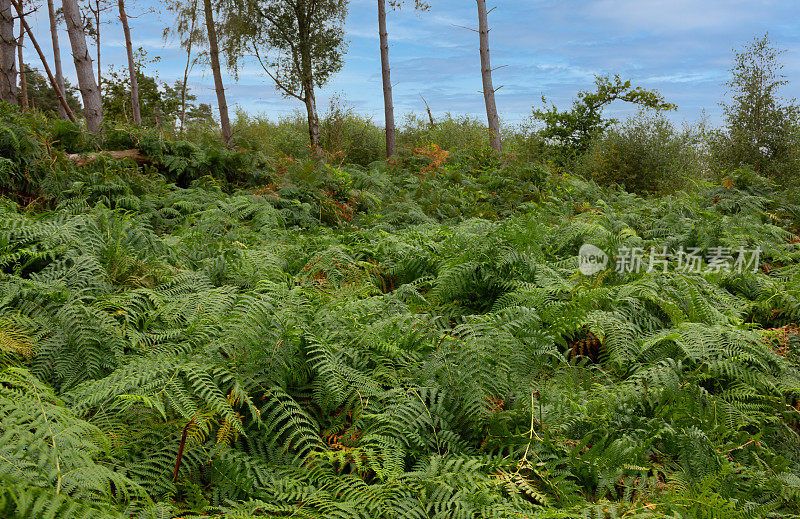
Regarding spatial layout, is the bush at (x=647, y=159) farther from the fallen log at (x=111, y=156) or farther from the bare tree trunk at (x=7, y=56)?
the bare tree trunk at (x=7, y=56)

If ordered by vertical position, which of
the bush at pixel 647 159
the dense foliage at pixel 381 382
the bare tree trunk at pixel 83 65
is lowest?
the dense foliage at pixel 381 382

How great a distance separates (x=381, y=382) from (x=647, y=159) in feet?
38.2

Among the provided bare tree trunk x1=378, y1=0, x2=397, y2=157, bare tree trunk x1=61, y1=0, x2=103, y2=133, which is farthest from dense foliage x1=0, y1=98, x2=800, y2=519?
bare tree trunk x1=378, y1=0, x2=397, y2=157

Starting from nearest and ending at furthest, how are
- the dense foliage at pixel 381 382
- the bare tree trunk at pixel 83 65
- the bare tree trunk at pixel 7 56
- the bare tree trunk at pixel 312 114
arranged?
1. the dense foliage at pixel 381 382
2. the bare tree trunk at pixel 83 65
3. the bare tree trunk at pixel 7 56
4. the bare tree trunk at pixel 312 114

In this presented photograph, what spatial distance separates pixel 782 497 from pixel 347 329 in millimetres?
2248

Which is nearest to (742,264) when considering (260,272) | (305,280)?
(305,280)

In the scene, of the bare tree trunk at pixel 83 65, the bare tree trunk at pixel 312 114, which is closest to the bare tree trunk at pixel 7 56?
the bare tree trunk at pixel 83 65

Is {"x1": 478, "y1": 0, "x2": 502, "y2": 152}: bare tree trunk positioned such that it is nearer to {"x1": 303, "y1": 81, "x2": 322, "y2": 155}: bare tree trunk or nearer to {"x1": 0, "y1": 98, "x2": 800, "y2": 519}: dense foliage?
{"x1": 303, "y1": 81, "x2": 322, "y2": 155}: bare tree trunk

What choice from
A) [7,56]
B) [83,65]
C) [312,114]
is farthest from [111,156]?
[312,114]

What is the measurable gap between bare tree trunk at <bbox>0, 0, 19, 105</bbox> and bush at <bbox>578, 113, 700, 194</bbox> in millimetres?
12667

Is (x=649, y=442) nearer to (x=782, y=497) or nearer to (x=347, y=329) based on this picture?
(x=782, y=497)

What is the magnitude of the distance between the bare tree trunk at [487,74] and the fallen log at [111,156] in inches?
364

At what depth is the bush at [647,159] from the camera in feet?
39.3

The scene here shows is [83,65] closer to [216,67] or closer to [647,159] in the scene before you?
→ [216,67]
